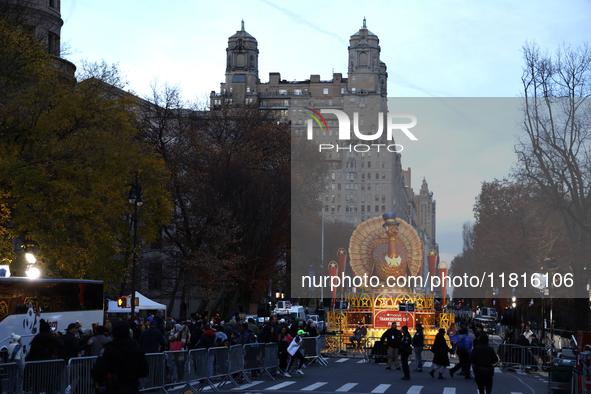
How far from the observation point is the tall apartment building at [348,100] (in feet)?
512

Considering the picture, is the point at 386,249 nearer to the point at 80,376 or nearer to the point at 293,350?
the point at 293,350

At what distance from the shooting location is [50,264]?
104 feet

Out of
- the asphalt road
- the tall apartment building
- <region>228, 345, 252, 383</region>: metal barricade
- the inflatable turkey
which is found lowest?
the asphalt road

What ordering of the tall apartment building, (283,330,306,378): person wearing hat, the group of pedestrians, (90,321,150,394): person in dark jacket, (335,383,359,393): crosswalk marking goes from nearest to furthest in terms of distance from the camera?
(90,321,150,394): person in dark jacket < (335,383,359,393): crosswalk marking < (283,330,306,378): person wearing hat < the group of pedestrians < the tall apartment building

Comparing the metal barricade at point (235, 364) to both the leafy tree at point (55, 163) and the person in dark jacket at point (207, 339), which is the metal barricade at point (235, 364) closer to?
the person in dark jacket at point (207, 339)

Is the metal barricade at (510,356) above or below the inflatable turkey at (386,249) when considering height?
below

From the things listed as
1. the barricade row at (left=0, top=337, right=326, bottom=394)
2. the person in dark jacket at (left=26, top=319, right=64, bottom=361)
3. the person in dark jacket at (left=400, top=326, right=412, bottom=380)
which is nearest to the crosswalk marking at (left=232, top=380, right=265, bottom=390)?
the barricade row at (left=0, top=337, right=326, bottom=394)

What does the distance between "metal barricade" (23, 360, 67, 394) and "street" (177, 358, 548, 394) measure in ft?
20.6

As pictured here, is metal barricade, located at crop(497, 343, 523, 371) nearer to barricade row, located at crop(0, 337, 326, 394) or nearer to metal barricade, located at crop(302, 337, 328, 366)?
metal barricade, located at crop(302, 337, 328, 366)

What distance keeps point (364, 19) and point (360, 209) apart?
44.9 meters

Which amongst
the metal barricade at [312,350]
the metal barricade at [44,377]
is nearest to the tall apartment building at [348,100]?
the metal barricade at [312,350]

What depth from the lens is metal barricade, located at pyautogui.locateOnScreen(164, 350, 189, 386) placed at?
16609 millimetres

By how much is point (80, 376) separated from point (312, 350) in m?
15.2

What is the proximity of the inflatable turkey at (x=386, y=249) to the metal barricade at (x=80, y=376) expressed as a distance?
26.7 meters
